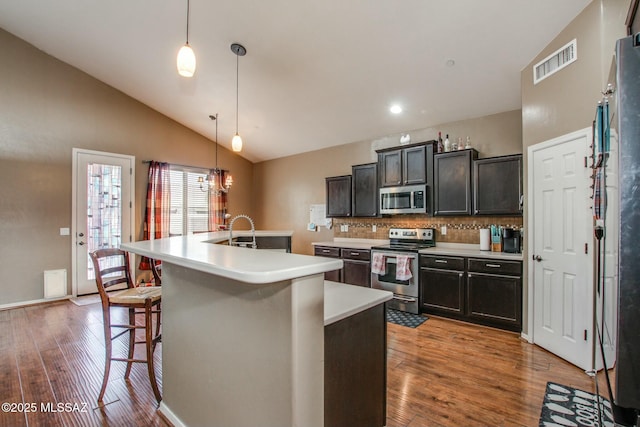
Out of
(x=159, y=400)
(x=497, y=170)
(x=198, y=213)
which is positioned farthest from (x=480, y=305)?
(x=198, y=213)

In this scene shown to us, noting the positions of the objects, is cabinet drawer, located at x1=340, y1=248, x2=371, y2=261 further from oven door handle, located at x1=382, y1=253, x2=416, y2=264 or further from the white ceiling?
the white ceiling

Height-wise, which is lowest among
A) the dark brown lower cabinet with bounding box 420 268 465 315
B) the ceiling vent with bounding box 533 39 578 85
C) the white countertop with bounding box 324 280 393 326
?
the dark brown lower cabinet with bounding box 420 268 465 315

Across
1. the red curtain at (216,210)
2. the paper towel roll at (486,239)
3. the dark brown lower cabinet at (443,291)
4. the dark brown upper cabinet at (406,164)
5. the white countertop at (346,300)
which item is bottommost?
the dark brown lower cabinet at (443,291)

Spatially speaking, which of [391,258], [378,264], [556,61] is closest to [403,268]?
[391,258]

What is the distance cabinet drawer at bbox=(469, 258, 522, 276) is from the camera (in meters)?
3.31

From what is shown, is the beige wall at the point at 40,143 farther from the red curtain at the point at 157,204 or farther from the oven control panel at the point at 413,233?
the oven control panel at the point at 413,233

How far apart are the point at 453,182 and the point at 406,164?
28.9 inches

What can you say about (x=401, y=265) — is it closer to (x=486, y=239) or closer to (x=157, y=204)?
(x=486, y=239)

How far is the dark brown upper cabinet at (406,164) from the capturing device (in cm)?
427

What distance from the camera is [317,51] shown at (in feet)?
11.4

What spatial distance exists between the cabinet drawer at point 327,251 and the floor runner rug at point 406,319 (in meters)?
1.32

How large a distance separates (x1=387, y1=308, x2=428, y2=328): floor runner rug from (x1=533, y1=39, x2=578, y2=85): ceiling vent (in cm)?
296

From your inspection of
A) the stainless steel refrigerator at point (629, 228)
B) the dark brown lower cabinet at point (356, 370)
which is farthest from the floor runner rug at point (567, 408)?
the stainless steel refrigerator at point (629, 228)


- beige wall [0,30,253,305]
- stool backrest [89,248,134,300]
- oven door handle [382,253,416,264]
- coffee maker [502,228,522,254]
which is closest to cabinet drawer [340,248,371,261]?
oven door handle [382,253,416,264]
